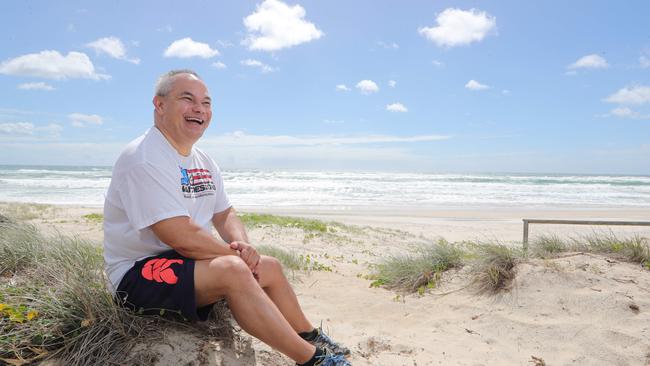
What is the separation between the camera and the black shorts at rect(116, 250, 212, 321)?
98.8 inches

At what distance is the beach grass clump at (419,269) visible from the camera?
17.6 ft

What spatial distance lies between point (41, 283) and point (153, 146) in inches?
52.3

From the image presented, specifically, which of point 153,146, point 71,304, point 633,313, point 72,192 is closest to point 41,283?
point 71,304

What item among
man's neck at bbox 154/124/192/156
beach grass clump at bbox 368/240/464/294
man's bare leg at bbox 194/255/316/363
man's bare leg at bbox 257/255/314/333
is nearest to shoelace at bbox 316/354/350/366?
man's bare leg at bbox 194/255/316/363

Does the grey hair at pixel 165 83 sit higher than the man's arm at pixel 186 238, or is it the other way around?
the grey hair at pixel 165 83

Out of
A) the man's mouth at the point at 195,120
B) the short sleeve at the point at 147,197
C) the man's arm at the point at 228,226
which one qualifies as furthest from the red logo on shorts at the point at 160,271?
the man's mouth at the point at 195,120

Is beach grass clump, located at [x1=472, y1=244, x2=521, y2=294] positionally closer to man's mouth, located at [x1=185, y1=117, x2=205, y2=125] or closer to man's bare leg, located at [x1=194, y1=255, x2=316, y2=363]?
man's bare leg, located at [x1=194, y1=255, x2=316, y2=363]

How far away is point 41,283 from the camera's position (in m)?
3.00

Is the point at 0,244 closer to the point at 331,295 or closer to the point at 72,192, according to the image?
the point at 331,295

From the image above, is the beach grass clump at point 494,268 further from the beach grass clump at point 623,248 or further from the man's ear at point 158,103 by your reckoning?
the man's ear at point 158,103

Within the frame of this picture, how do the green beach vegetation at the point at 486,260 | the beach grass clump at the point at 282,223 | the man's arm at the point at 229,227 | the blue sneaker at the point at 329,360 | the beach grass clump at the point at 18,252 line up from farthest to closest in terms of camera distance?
the beach grass clump at the point at 282,223 → the green beach vegetation at the point at 486,260 → the beach grass clump at the point at 18,252 → the man's arm at the point at 229,227 → the blue sneaker at the point at 329,360

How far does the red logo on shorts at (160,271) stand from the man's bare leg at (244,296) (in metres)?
0.14

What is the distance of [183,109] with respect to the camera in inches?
111

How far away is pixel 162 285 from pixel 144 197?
523 millimetres
